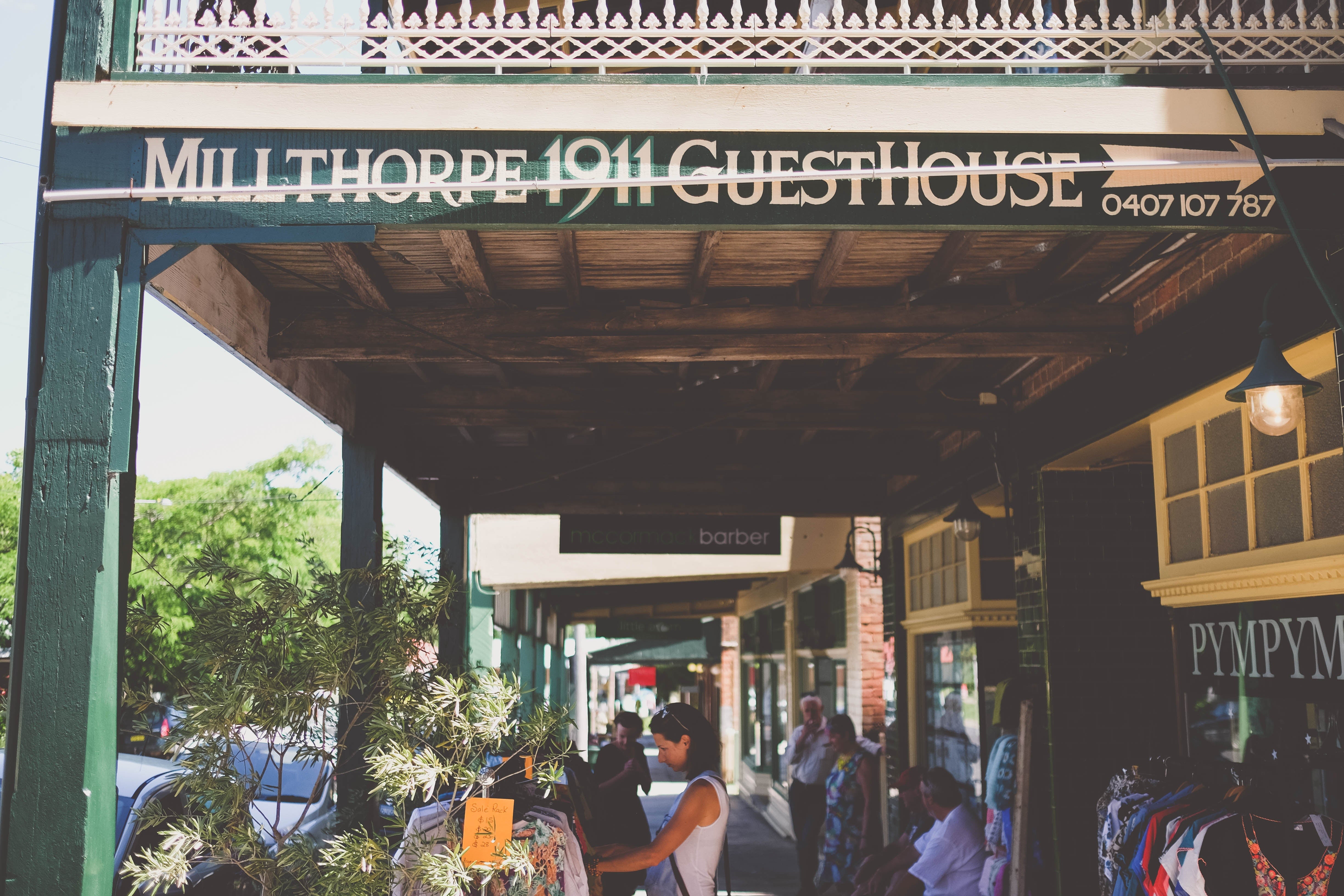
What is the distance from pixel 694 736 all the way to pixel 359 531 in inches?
119

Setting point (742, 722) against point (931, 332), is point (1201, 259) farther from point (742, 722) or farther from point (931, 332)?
point (742, 722)

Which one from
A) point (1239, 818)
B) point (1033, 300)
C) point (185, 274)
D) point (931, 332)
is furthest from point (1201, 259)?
point (185, 274)

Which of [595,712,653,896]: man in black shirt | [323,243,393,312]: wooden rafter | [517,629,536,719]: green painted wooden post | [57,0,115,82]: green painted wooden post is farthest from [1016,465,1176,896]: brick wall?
[517,629,536,719]: green painted wooden post

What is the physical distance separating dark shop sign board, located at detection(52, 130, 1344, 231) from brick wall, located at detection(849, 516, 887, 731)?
8579 mm

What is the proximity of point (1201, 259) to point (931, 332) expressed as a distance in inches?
51.1

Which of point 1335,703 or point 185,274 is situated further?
point 185,274

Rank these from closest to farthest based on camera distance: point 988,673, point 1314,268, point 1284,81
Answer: point 1314,268 < point 1284,81 < point 988,673

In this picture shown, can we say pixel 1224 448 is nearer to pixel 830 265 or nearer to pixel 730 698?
pixel 830 265

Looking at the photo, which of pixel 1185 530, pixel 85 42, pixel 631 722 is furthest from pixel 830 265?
pixel 631 722

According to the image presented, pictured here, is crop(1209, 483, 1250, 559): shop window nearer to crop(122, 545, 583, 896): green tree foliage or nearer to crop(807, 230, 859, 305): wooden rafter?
crop(807, 230, 859, 305): wooden rafter

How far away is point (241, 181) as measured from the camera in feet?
13.1

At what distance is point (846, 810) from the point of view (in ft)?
33.8

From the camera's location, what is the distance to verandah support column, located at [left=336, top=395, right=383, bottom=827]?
6.51 metres

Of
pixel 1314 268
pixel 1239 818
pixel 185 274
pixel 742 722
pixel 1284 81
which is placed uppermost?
pixel 1284 81
